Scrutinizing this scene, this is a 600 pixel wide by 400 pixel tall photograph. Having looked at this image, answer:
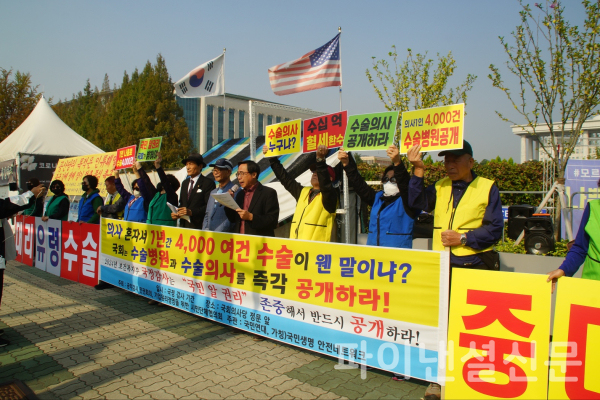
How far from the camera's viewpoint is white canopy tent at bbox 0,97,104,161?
13672mm

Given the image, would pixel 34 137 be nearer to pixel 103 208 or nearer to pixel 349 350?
pixel 103 208

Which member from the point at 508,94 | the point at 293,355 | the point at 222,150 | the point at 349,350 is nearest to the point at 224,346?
the point at 293,355

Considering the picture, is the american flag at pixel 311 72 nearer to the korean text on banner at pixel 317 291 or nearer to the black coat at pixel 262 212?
the black coat at pixel 262 212

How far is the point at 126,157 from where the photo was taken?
6953 millimetres

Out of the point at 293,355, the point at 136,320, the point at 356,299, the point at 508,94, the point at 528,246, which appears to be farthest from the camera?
the point at 508,94

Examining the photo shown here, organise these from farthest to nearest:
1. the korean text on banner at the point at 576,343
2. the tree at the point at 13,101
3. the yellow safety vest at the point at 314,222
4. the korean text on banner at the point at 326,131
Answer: the tree at the point at 13,101
the korean text on banner at the point at 326,131
the yellow safety vest at the point at 314,222
the korean text on banner at the point at 576,343

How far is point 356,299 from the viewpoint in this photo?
3459mm

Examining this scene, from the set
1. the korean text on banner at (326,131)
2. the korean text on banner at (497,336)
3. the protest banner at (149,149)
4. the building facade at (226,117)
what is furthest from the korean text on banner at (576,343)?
the building facade at (226,117)

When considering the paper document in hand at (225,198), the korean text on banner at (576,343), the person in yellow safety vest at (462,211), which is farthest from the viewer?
the paper document in hand at (225,198)

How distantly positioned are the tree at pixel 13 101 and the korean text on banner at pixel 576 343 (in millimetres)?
25909

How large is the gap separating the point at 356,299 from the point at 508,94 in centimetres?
816

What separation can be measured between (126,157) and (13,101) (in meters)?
20.0

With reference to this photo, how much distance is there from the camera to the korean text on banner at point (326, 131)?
191 inches

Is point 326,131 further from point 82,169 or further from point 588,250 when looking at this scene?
point 82,169
